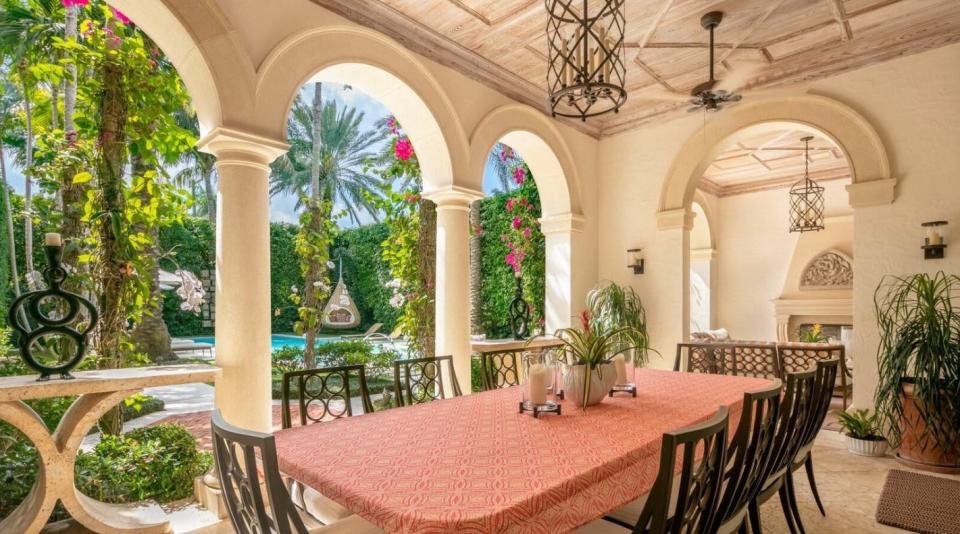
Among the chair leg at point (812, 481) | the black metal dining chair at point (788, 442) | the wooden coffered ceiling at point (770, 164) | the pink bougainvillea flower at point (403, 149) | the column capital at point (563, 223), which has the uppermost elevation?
the wooden coffered ceiling at point (770, 164)

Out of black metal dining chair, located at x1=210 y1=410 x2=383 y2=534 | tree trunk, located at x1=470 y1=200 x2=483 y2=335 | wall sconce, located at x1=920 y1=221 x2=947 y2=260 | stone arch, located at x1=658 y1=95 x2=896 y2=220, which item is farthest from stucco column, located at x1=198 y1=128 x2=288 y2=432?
wall sconce, located at x1=920 y1=221 x2=947 y2=260

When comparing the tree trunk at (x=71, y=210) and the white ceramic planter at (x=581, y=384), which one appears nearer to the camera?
the white ceramic planter at (x=581, y=384)

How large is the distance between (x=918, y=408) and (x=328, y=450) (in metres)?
3.96

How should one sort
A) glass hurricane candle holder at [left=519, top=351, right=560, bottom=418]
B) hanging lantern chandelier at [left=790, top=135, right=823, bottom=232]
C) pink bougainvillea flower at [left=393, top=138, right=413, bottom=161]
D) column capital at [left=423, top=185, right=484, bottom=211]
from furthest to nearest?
hanging lantern chandelier at [left=790, top=135, right=823, bottom=232]
pink bougainvillea flower at [left=393, top=138, right=413, bottom=161]
column capital at [left=423, top=185, right=484, bottom=211]
glass hurricane candle holder at [left=519, top=351, right=560, bottom=418]

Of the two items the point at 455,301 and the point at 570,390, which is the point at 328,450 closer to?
the point at 570,390

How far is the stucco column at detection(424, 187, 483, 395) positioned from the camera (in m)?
4.09

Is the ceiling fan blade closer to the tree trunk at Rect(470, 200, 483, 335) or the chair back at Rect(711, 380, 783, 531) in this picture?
the chair back at Rect(711, 380, 783, 531)

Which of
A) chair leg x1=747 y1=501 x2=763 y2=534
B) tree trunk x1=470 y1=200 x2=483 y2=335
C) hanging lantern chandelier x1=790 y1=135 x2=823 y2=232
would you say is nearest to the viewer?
chair leg x1=747 y1=501 x2=763 y2=534

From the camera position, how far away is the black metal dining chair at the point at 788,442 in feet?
5.99

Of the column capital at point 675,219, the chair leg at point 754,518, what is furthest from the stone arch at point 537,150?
the chair leg at point 754,518

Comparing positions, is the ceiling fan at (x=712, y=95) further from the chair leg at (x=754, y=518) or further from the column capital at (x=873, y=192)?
the chair leg at (x=754, y=518)

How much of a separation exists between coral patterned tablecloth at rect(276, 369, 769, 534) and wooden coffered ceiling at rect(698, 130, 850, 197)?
14.7ft

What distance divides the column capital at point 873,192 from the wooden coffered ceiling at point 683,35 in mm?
987

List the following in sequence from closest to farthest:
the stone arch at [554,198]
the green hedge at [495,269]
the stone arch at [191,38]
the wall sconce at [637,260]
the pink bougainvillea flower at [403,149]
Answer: the stone arch at [191,38], the pink bougainvillea flower at [403,149], the stone arch at [554,198], the wall sconce at [637,260], the green hedge at [495,269]
